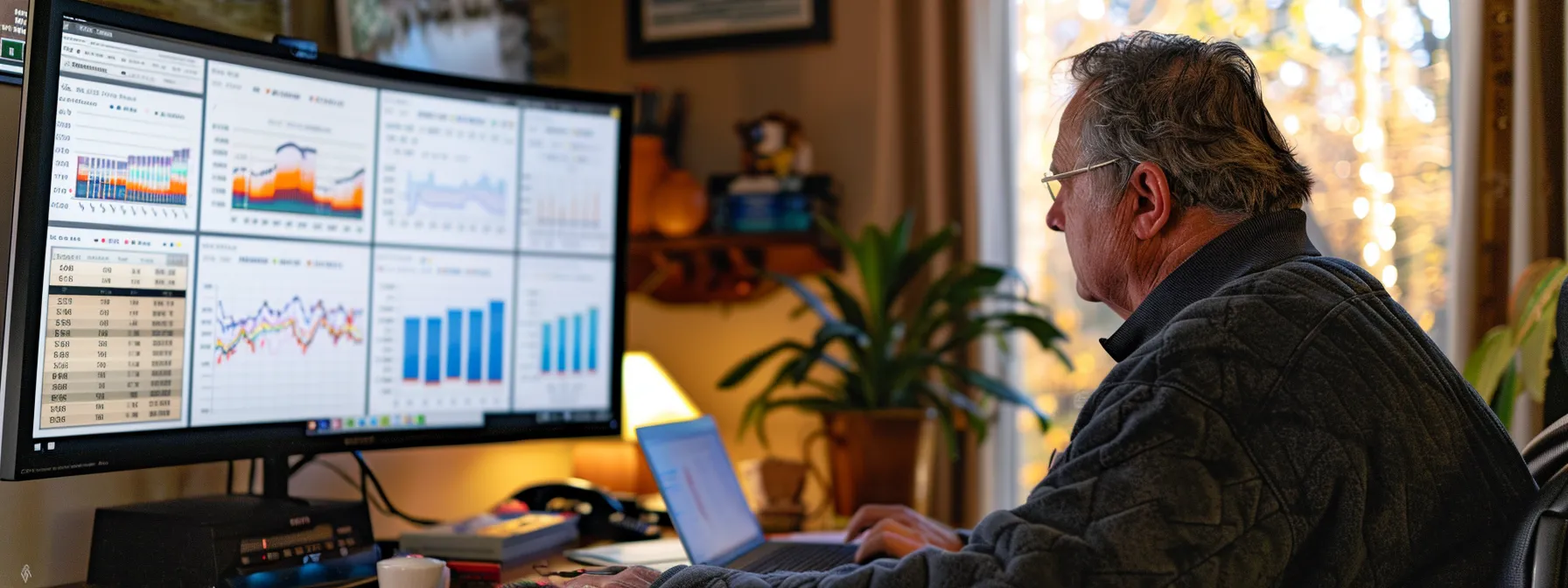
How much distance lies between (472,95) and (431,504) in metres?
0.82

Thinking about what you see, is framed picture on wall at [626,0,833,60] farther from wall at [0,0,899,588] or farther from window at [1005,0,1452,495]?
window at [1005,0,1452,495]

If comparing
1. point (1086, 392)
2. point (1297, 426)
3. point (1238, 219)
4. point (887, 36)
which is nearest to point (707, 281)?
point (887, 36)

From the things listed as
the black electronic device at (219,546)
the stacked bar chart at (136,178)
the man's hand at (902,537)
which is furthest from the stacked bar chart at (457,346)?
the man's hand at (902,537)

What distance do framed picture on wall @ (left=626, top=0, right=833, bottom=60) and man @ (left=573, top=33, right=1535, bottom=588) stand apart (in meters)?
1.84

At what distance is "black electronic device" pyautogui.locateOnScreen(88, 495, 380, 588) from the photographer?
1.25m

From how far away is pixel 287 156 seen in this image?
1416 millimetres

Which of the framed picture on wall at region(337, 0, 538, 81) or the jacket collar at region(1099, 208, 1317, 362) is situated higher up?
the framed picture on wall at region(337, 0, 538, 81)

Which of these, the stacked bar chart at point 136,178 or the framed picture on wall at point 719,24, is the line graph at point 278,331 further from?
the framed picture on wall at point 719,24

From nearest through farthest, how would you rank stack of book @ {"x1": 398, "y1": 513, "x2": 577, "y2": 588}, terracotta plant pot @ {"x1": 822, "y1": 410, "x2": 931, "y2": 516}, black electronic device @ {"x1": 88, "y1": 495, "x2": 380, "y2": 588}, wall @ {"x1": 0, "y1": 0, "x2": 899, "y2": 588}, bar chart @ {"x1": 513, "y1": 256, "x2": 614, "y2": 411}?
1. black electronic device @ {"x1": 88, "y1": 495, "x2": 380, "y2": 588}
2. stack of book @ {"x1": 398, "y1": 513, "x2": 577, "y2": 588}
3. bar chart @ {"x1": 513, "y1": 256, "x2": 614, "y2": 411}
4. terracotta plant pot @ {"x1": 822, "y1": 410, "x2": 931, "y2": 516}
5. wall @ {"x1": 0, "y1": 0, "x2": 899, "y2": 588}

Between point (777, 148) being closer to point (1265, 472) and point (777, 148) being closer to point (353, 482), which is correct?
point (353, 482)

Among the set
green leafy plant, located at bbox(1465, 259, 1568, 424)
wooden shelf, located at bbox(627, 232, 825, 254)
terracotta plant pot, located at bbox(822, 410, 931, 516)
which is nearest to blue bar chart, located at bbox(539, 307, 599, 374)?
terracotta plant pot, located at bbox(822, 410, 931, 516)

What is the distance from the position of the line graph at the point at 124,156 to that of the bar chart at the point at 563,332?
48 cm

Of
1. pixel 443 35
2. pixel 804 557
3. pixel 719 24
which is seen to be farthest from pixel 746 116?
pixel 804 557

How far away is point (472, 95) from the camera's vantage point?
1.61 meters
